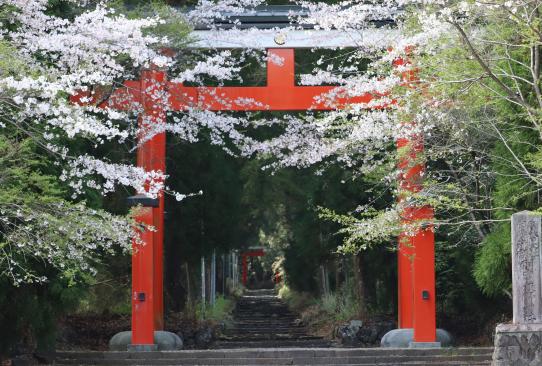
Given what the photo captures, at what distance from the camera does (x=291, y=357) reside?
45.2ft

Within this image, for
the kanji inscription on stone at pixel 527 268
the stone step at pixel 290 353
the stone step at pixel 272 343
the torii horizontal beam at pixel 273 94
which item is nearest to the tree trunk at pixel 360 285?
the stone step at pixel 272 343

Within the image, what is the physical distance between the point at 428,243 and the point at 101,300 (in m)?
7.49

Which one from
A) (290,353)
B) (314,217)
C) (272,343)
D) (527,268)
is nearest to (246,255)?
(314,217)

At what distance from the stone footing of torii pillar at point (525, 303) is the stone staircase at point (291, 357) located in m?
4.61

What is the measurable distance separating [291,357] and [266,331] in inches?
340

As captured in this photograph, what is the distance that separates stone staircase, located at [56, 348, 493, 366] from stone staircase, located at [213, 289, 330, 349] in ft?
11.3

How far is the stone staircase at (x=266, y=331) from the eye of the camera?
18172 millimetres

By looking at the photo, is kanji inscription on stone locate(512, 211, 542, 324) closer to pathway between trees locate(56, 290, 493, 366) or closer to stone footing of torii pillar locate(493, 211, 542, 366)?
stone footing of torii pillar locate(493, 211, 542, 366)

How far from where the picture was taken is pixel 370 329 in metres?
17.6

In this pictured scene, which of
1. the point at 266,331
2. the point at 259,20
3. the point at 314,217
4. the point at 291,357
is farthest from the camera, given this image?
the point at 266,331

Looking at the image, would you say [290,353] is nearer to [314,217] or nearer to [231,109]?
[231,109]

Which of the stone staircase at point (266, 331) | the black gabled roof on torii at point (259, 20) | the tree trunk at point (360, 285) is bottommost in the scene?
the stone staircase at point (266, 331)

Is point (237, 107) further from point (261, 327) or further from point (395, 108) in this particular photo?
point (261, 327)

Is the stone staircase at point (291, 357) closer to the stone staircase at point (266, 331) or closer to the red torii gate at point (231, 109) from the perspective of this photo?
the red torii gate at point (231, 109)
